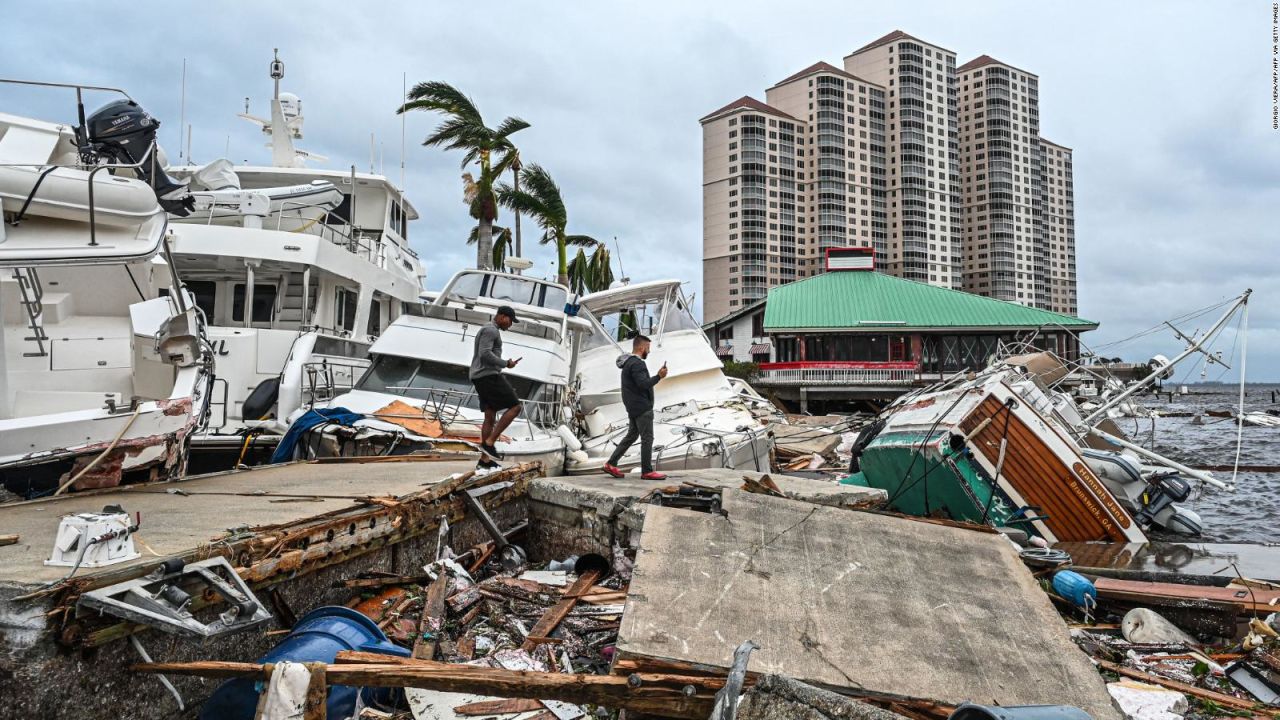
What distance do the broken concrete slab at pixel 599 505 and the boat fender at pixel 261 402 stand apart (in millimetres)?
6034

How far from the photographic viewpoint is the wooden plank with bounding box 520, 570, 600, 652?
439 cm

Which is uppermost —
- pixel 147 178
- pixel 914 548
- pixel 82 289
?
pixel 147 178

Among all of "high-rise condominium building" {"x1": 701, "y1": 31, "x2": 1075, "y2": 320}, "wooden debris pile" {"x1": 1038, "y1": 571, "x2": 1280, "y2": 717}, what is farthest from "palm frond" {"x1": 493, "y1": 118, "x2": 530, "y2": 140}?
"high-rise condominium building" {"x1": 701, "y1": 31, "x2": 1075, "y2": 320}

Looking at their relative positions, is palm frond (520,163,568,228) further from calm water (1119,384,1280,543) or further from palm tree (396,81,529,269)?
calm water (1119,384,1280,543)

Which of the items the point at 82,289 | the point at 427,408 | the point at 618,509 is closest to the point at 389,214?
the point at 427,408

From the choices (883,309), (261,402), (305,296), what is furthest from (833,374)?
(261,402)

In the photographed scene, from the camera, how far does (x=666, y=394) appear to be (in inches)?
632

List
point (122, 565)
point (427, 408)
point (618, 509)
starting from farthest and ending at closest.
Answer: point (427, 408), point (618, 509), point (122, 565)

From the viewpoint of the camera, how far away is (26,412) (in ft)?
21.5

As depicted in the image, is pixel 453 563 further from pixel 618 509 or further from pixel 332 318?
pixel 332 318

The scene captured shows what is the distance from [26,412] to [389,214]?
13061 millimetres

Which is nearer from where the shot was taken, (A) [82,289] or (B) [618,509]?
(B) [618,509]

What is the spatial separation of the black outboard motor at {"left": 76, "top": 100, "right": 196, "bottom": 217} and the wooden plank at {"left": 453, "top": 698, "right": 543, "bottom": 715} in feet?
18.8

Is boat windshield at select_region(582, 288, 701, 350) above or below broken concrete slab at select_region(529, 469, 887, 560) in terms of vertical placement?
above
